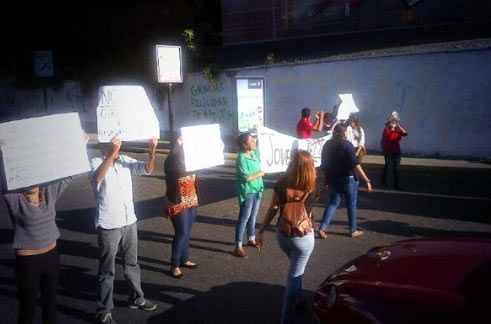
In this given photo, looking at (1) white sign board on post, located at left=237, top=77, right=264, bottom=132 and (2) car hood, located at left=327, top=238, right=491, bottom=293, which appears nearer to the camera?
(2) car hood, located at left=327, top=238, right=491, bottom=293

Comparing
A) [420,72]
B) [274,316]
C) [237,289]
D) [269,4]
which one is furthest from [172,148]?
[269,4]

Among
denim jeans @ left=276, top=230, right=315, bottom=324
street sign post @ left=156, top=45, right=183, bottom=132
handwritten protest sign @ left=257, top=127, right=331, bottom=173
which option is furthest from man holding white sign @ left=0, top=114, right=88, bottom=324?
street sign post @ left=156, top=45, right=183, bottom=132

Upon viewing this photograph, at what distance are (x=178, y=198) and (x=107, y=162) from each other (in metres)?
1.35

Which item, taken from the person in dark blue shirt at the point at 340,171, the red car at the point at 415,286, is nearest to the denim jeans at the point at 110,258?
the red car at the point at 415,286

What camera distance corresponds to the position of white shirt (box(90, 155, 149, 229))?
14.5 feet

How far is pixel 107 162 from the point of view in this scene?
14.0ft

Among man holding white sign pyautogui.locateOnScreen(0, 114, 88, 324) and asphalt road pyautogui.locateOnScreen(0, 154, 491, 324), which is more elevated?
man holding white sign pyautogui.locateOnScreen(0, 114, 88, 324)

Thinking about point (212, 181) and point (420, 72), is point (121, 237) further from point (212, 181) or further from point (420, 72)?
point (420, 72)

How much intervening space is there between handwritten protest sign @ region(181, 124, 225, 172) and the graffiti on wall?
43.5ft

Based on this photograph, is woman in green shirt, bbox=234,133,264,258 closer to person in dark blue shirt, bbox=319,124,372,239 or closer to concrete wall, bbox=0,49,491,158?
person in dark blue shirt, bbox=319,124,372,239

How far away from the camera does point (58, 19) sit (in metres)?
29.8

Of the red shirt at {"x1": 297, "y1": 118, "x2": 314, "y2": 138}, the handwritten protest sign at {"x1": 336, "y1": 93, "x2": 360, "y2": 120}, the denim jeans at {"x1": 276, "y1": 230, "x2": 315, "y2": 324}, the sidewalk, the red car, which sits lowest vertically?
the sidewalk

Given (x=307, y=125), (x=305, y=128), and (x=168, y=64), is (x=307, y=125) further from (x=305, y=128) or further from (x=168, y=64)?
(x=168, y=64)

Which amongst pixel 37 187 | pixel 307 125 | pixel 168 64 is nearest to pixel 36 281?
pixel 37 187
